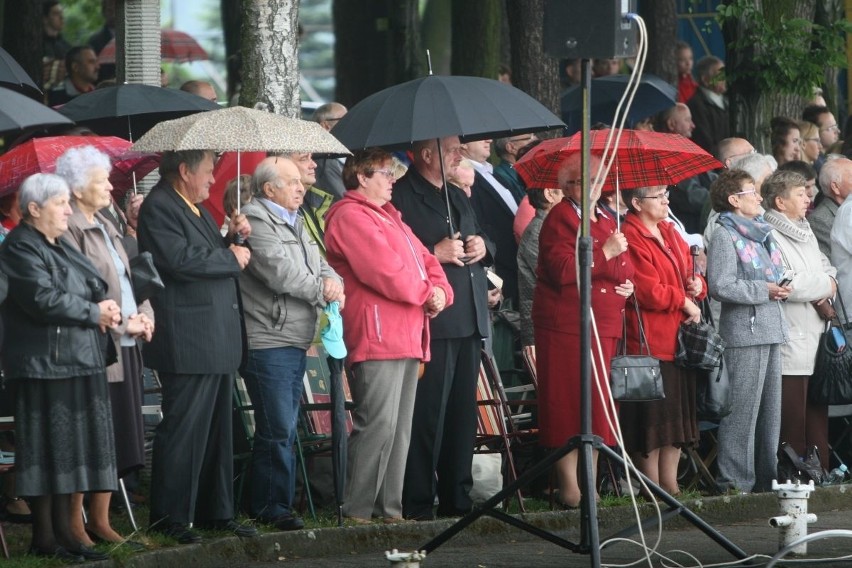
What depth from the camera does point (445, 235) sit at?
10.3m

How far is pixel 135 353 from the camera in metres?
8.85

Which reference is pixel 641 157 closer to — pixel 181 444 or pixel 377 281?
pixel 377 281

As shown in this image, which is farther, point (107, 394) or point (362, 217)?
point (362, 217)

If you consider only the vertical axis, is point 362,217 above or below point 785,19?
below

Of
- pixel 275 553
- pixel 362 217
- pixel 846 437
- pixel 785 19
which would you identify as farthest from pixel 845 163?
pixel 275 553

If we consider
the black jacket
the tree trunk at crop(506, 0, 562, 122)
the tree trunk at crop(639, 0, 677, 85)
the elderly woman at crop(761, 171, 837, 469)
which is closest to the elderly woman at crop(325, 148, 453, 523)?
the black jacket

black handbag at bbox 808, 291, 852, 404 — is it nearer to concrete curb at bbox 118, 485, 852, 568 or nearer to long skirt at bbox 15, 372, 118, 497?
concrete curb at bbox 118, 485, 852, 568

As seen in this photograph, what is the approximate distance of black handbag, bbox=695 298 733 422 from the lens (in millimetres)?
11102

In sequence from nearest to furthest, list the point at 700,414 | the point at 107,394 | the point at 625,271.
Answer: the point at 107,394, the point at 625,271, the point at 700,414

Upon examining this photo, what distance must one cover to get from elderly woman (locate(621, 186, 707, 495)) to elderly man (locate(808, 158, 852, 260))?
5.90 ft

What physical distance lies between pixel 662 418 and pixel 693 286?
0.81 metres

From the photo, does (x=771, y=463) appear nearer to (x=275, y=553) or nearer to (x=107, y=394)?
(x=275, y=553)

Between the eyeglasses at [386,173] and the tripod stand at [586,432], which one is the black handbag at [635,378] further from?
the tripod stand at [586,432]

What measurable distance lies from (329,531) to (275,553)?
1.27 feet
